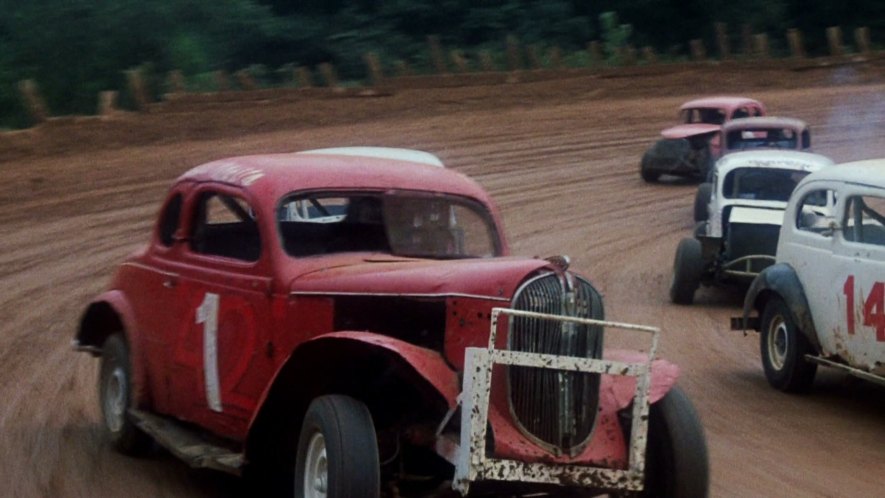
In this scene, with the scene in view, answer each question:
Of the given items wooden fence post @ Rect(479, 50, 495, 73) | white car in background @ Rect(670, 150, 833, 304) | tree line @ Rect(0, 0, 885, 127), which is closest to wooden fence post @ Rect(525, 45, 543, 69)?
wooden fence post @ Rect(479, 50, 495, 73)

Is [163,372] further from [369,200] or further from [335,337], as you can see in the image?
[335,337]

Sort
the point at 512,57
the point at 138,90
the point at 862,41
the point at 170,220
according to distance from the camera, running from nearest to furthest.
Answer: the point at 170,220 < the point at 138,90 < the point at 512,57 < the point at 862,41

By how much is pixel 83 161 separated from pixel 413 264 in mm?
17018

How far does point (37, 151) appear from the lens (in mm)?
22703

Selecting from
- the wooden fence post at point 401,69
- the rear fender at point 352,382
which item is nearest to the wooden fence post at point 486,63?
the wooden fence post at point 401,69

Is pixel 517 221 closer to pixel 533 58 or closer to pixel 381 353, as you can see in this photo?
pixel 533 58

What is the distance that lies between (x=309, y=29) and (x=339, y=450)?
33.8 metres

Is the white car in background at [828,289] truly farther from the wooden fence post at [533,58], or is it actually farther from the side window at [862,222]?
the wooden fence post at [533,58]

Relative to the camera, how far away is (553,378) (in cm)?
584

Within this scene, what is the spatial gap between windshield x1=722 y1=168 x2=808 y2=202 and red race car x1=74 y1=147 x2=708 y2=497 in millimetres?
8896

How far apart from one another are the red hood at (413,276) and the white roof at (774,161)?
32.3 ft

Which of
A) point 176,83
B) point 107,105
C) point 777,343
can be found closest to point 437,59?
point 176,83

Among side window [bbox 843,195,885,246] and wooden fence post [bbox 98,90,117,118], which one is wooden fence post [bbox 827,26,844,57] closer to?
wooden fence post [bbox 98,90,117,118]

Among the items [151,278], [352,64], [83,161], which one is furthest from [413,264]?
[352,64]
